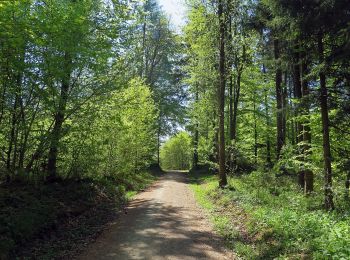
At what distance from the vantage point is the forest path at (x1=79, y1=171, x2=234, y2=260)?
24.0 feet

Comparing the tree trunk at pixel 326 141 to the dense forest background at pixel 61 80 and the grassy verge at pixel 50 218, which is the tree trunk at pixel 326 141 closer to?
the dense forest background at pixel 61 80

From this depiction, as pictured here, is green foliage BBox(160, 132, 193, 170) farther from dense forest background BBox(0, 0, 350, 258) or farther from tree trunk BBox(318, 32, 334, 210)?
tree trunk BBox(318, 32, 334, 210)

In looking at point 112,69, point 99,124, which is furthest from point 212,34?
point 99,124

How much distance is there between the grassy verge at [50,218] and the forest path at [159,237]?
1.91 ft

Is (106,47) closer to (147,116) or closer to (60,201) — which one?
(60,201)

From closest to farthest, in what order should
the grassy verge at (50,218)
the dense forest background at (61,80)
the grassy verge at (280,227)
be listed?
1. the grassy verge at (280,227)
2. the grassy verge at (50,218)
3. the dense forest background at (61,80)

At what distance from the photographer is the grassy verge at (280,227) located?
19.7 ft

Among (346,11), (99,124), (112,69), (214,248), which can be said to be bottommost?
(214,248)

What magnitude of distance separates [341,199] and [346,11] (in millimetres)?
5475

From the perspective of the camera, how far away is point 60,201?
34.7 feet

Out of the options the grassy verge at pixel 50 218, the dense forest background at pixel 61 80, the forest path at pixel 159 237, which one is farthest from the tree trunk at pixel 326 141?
the grassy verge at pixel 50 218

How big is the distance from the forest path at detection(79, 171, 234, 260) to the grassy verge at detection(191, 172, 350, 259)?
1.79 ft

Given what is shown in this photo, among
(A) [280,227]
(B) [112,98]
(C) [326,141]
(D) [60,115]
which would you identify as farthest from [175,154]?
(A) [280,227]

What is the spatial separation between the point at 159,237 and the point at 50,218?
3.11 meters
